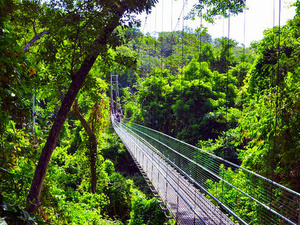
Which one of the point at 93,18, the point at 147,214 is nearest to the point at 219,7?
the point at 93,18

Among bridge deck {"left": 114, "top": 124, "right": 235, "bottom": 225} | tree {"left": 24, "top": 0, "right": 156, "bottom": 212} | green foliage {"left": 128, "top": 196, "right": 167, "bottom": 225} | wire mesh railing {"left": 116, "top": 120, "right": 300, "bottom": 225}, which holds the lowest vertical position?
green foliage {"left": 128, "top": 196, "right": 167, "bottom": 225}

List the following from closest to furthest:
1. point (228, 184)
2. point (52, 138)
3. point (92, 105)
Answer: point (228, 184) < point (52, 138) < point (92, 105)

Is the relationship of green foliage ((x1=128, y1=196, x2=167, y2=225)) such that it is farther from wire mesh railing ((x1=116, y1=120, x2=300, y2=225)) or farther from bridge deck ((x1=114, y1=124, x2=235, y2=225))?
wire mesh railing ((x1=116, y1=120, x2=300, y2=225))

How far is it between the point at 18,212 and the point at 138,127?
758 centimetres

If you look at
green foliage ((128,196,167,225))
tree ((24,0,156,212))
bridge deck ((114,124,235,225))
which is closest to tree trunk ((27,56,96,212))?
tree ((24,0,156,212))

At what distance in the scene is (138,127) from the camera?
8734mm

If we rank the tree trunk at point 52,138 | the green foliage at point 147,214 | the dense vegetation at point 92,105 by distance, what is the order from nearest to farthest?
1. the dense vegetation at point 92,105
2. the tree trunk at point 52,138
3. the green foliage at point 147,214

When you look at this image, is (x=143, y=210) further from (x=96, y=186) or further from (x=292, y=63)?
(x=292, y=63)

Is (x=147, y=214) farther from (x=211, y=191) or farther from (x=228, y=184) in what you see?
(x=228, y=184)

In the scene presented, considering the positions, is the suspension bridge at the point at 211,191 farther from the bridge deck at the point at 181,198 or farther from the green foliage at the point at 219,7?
the green foliage at the point at 219,7

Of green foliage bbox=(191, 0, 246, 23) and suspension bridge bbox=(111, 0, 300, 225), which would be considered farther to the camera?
green foliage bbox=(191, 0, 246, 23)

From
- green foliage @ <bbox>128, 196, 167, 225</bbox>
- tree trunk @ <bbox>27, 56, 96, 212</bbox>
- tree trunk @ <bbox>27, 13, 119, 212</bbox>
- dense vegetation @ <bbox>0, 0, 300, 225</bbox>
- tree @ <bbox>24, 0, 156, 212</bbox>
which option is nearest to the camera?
dense vegetation @ <bbox>0, 0, 300, 225</bbox>

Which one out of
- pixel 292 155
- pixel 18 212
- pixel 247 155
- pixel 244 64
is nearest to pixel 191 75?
pixel 244 64

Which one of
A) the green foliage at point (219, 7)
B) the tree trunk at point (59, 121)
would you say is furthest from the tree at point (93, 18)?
the green foliage at point (219, 7)
